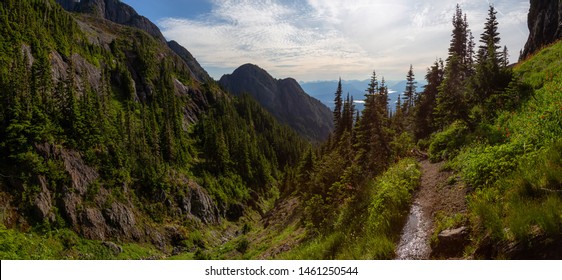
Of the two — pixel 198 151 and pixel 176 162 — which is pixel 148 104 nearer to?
pixel 198 151

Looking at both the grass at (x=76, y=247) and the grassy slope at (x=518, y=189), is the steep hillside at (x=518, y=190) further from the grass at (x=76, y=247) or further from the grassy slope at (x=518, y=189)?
the grass at (x=76, y=247)

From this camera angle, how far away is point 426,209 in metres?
10.0

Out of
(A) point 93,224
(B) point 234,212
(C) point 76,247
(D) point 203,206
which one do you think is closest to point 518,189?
(C) point 76,247

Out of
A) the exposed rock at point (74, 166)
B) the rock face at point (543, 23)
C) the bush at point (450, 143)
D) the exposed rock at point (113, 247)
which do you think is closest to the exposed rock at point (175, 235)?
the exposed rock at point (113, 247)

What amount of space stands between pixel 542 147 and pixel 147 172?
62.5 metres

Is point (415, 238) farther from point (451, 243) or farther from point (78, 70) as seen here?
point (78, 70)

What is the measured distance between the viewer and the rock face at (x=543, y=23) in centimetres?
3689

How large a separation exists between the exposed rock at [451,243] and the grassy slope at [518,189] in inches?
10.0

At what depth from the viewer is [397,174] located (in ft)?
46.3

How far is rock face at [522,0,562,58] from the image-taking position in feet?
121

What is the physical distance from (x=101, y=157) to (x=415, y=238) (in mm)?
56893

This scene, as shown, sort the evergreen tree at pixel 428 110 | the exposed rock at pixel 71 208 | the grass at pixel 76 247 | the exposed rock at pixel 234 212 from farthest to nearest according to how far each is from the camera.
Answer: the exposed rock at pixel 234 212, the exposed rock at pixel 71 208, the grass at pixel 76 247, the evergreen tree at pixel 428 110

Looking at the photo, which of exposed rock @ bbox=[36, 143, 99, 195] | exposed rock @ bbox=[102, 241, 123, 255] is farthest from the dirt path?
exposed rock @ bbox=[36, 143, 99, 195]

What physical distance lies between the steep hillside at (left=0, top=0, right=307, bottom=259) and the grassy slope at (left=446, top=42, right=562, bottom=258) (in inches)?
626
